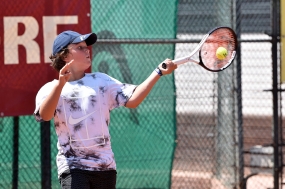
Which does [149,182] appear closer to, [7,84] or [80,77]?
[7,84]

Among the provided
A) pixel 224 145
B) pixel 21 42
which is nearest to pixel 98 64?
pixel 21 42

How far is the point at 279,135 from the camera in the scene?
285 inches

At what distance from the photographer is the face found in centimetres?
430

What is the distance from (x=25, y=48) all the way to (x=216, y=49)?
1.94 m

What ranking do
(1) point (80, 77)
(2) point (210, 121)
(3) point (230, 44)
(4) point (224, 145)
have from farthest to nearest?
1. (2) point (210, 121)
2. (4) point (224, 145)
3. (3) point (230, 44)
4. (1) point (80, 77)

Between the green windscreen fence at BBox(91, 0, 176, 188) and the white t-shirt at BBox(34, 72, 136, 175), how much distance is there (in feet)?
7.18

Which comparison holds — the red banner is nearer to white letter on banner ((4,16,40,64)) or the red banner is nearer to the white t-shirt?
white letter on banner ((4,16,40,64))

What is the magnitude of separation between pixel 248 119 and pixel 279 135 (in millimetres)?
2529

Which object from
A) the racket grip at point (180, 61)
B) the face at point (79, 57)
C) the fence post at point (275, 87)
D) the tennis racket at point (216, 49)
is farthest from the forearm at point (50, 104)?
the fence post at point (275, 87)

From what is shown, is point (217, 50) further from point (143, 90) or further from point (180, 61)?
point (143, 90)

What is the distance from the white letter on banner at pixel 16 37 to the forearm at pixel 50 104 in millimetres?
1795

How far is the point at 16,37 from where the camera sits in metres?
5.82

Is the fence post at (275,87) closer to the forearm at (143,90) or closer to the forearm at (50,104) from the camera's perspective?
the forearm at (143,90)

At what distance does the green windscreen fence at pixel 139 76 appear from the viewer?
6.51 meters
